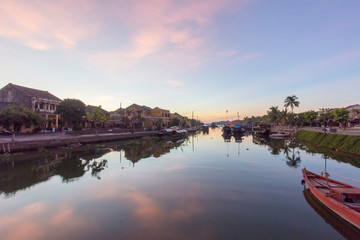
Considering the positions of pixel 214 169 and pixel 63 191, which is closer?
pixel 63 191

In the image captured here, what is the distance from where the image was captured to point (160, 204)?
10633 mm

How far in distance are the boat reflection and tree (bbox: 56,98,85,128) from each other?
46683 mm

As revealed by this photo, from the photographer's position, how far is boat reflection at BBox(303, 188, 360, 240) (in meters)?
7.54

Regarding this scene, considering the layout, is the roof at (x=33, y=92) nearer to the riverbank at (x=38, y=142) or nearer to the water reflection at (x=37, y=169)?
the riverbank at (x=38, y=142)

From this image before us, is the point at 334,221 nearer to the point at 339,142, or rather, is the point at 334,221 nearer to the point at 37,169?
the point at 37,169

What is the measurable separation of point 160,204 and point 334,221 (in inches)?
368

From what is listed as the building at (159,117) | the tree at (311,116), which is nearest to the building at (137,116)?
the building at (159,117)

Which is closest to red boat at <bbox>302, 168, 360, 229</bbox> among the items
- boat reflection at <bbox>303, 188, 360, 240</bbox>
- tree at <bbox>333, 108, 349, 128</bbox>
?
boat reflection at <bbox>303, 188, 360, 240</bbox>

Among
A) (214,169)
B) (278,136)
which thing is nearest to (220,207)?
(214,169)

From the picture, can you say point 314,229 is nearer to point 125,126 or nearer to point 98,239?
point 98,239

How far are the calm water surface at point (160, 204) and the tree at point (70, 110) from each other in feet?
82.9

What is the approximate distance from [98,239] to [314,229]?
10.0m

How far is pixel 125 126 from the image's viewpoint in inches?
2721

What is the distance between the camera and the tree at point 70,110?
41.7m
